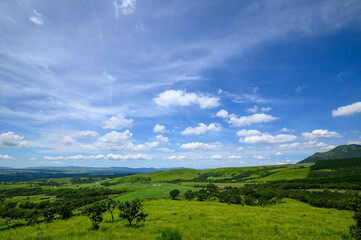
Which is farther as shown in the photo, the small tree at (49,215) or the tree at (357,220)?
the small tree at (49,215)

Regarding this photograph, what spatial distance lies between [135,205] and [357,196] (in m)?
35.4

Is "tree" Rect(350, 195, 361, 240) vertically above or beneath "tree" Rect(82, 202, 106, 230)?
above

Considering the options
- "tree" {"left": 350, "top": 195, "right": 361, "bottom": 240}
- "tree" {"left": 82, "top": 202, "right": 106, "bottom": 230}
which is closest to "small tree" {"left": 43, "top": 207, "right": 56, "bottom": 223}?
"tree" {"left": 82, "top": 202, "right": 106, "bottom": 230}

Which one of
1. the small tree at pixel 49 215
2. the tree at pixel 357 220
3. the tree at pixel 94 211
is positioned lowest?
the small tree at pixel 49 215

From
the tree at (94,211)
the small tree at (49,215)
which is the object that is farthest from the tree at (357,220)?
the small tree at (49,215)

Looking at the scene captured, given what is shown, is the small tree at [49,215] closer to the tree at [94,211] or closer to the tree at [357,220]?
the tree at [94,211]

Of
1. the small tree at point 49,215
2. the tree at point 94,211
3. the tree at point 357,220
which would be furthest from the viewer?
the small tree at point 49,215

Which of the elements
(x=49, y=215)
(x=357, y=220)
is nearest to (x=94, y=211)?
(x=49, y=215)

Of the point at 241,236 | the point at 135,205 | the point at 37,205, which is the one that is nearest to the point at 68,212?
the point at 135,205

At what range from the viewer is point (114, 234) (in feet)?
88.4

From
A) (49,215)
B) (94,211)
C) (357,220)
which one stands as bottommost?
(49,215)

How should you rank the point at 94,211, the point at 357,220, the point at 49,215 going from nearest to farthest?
the point at 357,220 → the point at 94,211 → the point at 49,215

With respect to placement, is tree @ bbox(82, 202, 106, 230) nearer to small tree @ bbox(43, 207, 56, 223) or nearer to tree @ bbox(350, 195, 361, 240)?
small tree @ bbox(43, 207, 56, 223)

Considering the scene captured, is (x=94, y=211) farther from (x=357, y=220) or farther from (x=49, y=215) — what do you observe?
(x=357, y=220)
